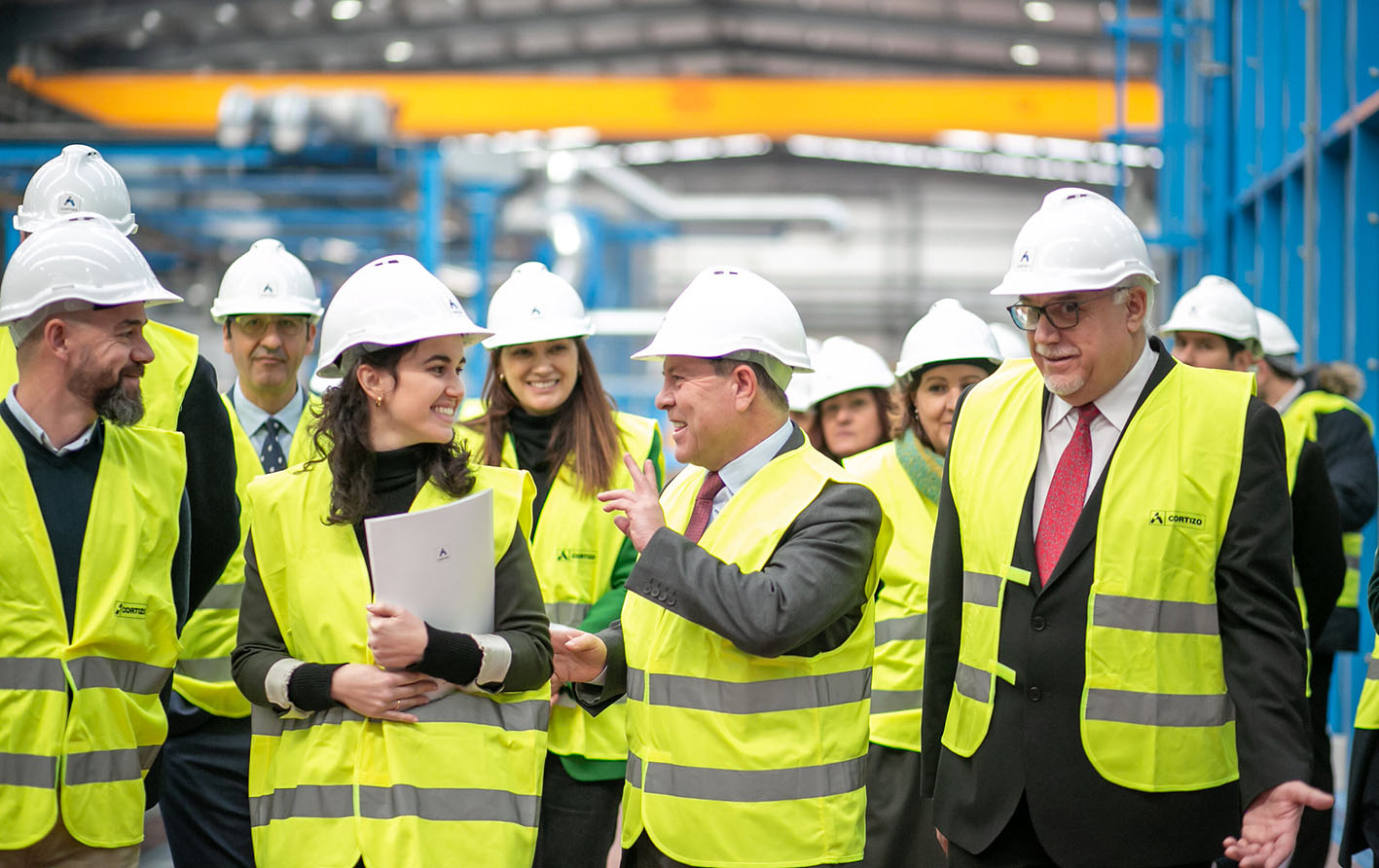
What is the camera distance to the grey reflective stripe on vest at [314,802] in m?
2.54

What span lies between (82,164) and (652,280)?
21712mm

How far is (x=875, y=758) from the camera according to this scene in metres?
4.01

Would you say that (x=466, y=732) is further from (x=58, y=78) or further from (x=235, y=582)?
(x=58, y=78)

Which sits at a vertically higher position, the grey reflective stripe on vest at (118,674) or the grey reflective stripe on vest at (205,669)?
the grey reflective stripe on vest at (118,674)

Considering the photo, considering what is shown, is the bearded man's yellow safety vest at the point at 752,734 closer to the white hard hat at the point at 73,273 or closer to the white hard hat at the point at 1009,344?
the white hard hat at the point at 73,273

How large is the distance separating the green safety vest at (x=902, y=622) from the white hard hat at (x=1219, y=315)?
66.0 inches

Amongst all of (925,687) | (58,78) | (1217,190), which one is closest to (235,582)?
(925,687)

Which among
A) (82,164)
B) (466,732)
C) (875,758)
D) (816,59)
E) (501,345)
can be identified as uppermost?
(816,59)

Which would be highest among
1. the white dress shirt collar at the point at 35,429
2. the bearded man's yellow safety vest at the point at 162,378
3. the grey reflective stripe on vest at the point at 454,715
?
the bearded man's yellow safety vest at the point at 162,378

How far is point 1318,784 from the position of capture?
4.40 metres

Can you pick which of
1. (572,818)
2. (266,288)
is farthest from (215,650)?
(266,288)

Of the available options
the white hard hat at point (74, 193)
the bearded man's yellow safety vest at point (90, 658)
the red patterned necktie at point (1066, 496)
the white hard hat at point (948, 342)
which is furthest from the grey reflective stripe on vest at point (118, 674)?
the white hard hat at point (948, 342)

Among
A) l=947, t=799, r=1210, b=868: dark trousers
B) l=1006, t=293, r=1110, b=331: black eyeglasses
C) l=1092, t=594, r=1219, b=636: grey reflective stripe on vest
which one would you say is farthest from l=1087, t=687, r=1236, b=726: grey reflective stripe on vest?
l=1006, t=293, r=1110, b=331: black eyeglasses

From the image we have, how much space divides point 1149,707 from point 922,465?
1.59 metres
